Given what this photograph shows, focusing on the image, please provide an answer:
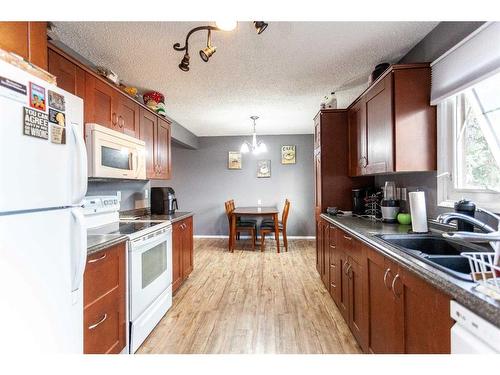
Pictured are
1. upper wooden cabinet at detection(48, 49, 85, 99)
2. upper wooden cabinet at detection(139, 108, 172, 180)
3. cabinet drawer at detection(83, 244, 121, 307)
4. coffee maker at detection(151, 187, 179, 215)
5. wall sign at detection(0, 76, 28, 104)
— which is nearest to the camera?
wall sign at detection(0, 76, 28, 104)

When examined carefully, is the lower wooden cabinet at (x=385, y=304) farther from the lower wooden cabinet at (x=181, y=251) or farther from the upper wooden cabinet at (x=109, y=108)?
the upper wooden cabinet at (x=109, y=108)

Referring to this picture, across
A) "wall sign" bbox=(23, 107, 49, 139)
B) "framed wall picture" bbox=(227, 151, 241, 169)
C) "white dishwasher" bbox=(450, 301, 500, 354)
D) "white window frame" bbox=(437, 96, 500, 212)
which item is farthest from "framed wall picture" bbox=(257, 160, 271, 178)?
"white dishwasher" bbox=(450, 301, 500, 354)

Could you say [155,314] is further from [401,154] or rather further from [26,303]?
[401,154]

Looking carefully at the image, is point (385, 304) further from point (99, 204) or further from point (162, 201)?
point (162, 201)

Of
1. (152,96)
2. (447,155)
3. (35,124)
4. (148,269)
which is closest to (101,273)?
(148,269)

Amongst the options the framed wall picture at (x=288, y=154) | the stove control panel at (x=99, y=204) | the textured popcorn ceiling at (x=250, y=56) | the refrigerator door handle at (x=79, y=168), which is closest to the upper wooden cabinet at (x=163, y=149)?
the textured popcorn ceiling at (x=250, y=56)

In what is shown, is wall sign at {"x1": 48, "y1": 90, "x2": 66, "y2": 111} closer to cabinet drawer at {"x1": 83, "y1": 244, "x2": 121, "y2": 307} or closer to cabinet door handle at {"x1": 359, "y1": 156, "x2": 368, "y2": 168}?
cabinet drawer at {"x1": 83, "y1": 244, "x2": 121, "y2": 307}

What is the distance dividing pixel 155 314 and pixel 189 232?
3.93 ft

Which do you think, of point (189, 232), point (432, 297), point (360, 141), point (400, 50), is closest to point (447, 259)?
point (432, 297)

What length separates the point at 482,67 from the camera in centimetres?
136

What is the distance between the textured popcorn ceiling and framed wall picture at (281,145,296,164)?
85.9 inches

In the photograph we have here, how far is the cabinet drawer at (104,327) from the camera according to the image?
4.57 ft

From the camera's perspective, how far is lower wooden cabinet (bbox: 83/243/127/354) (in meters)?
1.39

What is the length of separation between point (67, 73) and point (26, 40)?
0.58m
